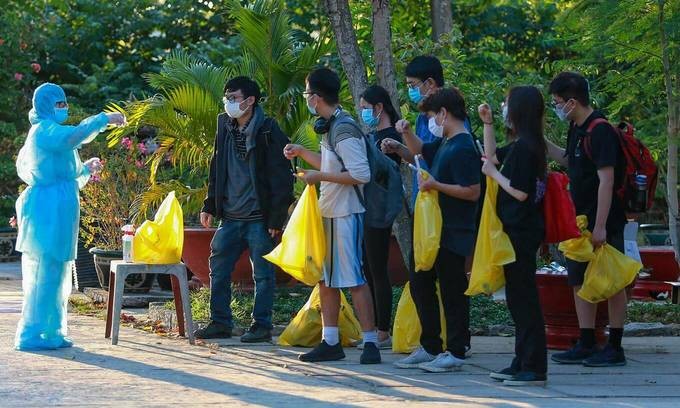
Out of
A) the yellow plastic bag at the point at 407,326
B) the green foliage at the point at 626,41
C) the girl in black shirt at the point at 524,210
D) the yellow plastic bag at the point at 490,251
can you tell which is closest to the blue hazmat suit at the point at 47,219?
the yellow plastic bag at the point at 407,326

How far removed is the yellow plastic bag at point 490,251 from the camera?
7.13 m

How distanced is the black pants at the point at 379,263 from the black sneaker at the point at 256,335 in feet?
2.91

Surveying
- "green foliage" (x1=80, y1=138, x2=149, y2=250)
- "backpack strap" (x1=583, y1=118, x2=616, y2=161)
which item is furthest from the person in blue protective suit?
"green foliage" (x1=80, y1=138, x2=149, y2=250)

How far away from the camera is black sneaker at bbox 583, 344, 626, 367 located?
8039mm

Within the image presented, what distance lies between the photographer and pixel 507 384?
7.23 m

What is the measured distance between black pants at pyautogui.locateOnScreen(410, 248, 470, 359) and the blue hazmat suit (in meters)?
2.53

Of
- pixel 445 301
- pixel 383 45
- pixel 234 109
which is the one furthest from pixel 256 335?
pixel 383 45

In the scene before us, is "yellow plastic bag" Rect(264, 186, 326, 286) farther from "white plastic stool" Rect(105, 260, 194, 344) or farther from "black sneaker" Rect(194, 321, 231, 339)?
"black sneaker" Rect(194, 321, 231, 339)

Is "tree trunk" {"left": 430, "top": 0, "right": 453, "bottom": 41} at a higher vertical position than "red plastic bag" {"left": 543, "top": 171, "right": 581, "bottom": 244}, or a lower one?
higher

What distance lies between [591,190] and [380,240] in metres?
1.47

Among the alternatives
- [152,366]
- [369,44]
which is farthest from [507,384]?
[369,44]

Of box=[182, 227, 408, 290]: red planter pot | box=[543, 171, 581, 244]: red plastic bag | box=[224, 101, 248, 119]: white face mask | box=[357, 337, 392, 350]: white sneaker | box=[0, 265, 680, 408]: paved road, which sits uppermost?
box=[224, 101, 248, 119]: white face mask

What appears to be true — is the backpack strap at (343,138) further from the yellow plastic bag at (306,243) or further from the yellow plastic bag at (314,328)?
the yellow plastic bag at (314,328)

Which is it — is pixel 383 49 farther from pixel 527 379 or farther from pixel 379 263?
pixel 527 379
